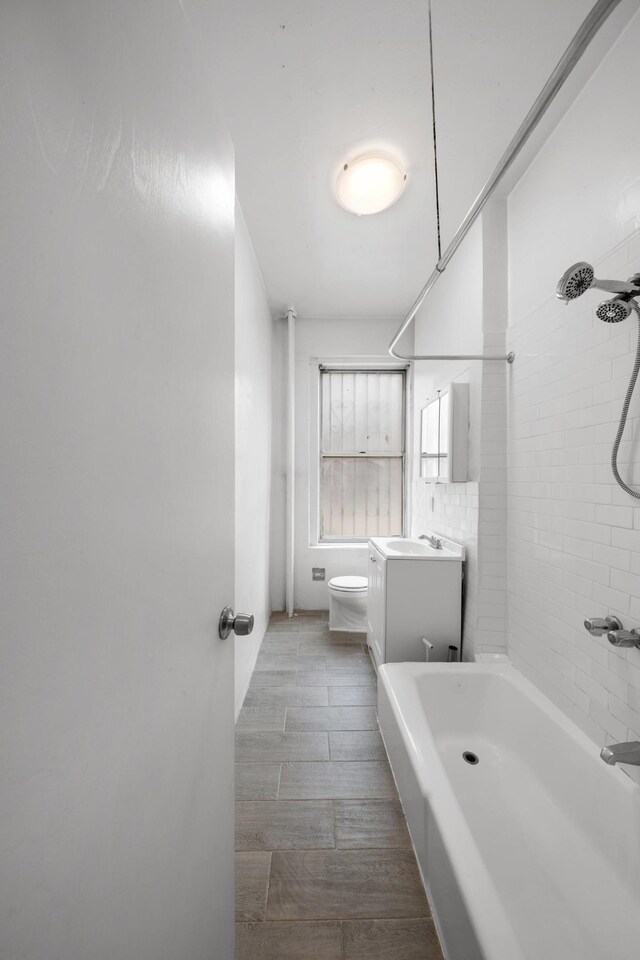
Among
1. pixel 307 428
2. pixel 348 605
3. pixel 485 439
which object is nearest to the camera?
pixel 485 439

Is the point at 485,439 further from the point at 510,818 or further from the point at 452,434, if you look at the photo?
the point at 510,818

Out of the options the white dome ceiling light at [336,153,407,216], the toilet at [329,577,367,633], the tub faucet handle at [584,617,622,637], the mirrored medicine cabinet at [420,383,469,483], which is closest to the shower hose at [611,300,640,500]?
the tub faucet handle at [584,617,622,637]

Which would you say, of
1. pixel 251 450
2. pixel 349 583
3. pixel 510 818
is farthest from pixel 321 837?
pixel 251 450

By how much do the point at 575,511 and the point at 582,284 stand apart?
0.80 meters

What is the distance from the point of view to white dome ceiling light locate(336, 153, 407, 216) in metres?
1.82

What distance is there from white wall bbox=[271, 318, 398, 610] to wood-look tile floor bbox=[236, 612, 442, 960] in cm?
132

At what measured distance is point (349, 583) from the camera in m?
3.21

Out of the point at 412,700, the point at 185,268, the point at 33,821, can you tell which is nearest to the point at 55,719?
the point at 33,821

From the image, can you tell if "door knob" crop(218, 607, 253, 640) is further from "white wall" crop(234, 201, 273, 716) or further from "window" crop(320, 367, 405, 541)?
"window" crop(320, 367, 405, 541)

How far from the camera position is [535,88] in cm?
148

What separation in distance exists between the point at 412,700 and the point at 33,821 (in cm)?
157

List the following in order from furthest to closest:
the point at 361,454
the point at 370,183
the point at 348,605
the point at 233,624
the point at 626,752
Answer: the point at 361,454
the point at 348,605
the point at 370,183
the point at 626,752
the point at 233,624

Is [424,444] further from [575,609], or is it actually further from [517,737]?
[517,737]

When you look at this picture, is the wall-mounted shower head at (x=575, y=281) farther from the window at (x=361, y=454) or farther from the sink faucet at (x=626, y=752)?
the window at (x=361, y=454)
